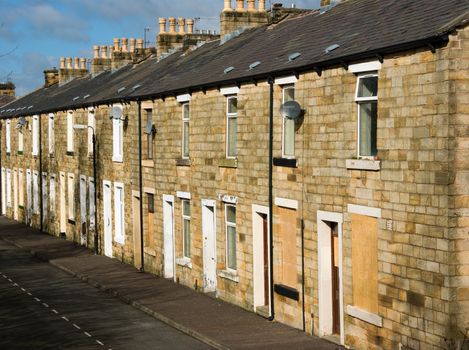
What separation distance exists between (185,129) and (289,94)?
6.84 metres

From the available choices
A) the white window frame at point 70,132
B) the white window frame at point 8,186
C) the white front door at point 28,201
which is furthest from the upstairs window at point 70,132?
the white window frame at point 8,186

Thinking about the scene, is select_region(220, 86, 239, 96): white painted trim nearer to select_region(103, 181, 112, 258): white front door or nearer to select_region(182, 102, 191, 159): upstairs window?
select_region(182, 102, 191, 159): upstairs window

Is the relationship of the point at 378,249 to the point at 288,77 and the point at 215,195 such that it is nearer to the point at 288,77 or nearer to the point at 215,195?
the point at 288,77

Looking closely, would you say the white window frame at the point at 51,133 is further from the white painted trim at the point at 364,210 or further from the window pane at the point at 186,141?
the white painted trim at the point at 364,210

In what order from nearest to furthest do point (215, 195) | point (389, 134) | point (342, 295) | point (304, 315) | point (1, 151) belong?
point (389, 134) < point (342, 295) < point (304, 315) < point (215, 195) < point (1, 151)

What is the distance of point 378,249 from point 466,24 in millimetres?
4181

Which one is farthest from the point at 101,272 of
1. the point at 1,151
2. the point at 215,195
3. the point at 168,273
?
the point at 1,151

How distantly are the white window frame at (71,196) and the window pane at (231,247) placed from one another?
17.5 m

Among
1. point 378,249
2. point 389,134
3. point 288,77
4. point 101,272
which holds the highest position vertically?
point 288,77

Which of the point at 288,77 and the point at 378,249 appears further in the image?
the point at 288,77

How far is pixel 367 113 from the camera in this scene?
1592 cm

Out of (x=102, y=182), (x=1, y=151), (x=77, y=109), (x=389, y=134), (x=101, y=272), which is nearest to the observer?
(x=389, y=134)

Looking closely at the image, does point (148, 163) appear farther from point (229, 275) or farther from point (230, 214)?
point (229, 275)

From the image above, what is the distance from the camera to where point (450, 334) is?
1332cm
